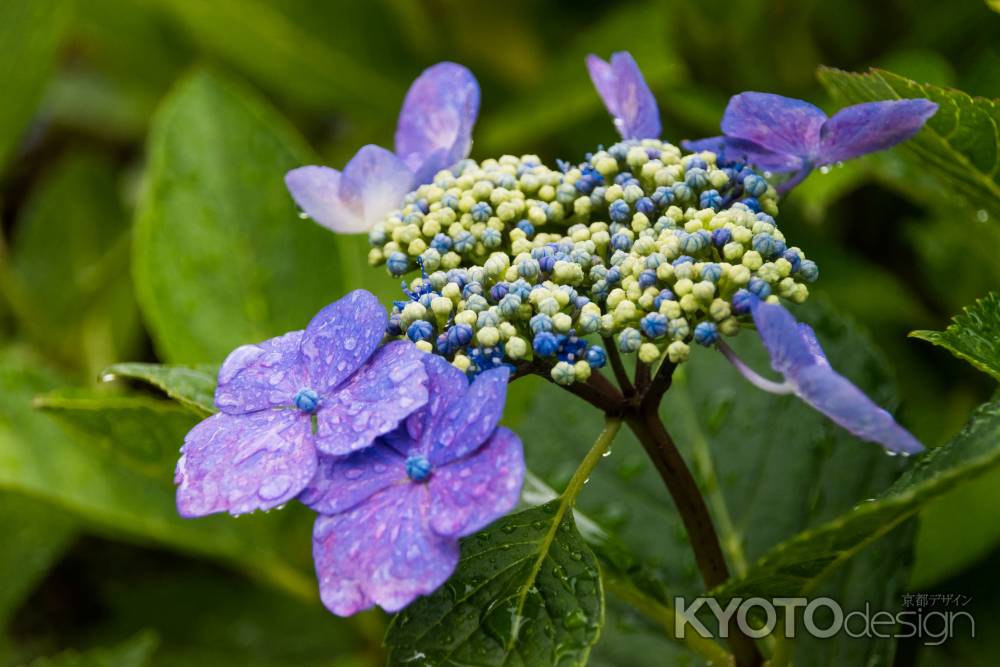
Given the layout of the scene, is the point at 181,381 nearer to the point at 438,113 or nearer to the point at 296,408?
the point at 296,408

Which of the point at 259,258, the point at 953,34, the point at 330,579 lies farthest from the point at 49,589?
the point at 953,34

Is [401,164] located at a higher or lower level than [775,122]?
lower

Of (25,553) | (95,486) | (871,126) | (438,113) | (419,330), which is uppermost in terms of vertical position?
(871,126)

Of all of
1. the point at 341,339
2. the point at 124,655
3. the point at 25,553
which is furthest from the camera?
the point at 25,553

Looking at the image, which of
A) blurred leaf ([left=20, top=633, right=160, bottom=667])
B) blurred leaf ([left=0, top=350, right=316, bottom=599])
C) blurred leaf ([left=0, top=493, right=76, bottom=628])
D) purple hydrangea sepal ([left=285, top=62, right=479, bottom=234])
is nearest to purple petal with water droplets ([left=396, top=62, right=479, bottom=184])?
purple hydrangea sepal ([left=285, top=62, right=479, bottom=234])

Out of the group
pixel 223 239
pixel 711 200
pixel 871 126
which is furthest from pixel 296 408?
pixel 223 239

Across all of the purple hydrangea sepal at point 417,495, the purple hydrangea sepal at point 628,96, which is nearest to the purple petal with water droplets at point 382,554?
the purple hydrangea sepal at point 417,495
